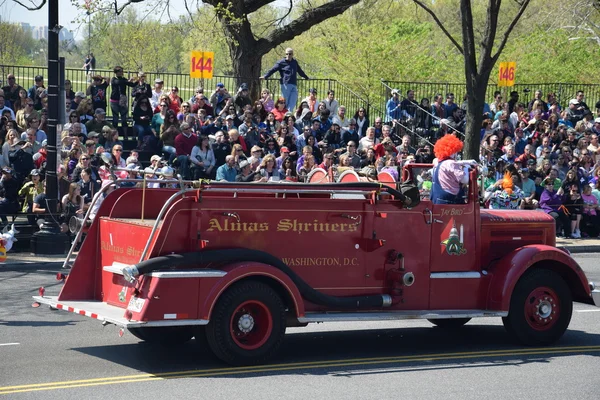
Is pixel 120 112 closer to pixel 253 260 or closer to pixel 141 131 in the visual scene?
pixel 141 131

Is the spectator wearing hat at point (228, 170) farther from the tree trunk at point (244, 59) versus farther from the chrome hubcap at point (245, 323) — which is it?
the chrome hubcap at point (245, 323)

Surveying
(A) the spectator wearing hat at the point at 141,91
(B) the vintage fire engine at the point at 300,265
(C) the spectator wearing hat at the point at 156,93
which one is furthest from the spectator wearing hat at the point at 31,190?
(B) the vintage fire engine at the point at 300,265

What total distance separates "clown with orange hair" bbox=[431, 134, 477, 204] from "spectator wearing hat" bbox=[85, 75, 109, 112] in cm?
1367

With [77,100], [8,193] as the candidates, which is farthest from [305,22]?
[8,193]

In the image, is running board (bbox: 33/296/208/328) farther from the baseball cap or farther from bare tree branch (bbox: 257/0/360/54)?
bare tree branch (bbox: 257/0/360/54)

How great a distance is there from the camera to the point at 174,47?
71562mm

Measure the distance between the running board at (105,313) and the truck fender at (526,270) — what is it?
3471 mm

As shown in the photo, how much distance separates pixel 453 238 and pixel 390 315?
1.27 metres

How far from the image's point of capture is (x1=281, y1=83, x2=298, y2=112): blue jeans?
1017 inches

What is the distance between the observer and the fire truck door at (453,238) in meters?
10.4

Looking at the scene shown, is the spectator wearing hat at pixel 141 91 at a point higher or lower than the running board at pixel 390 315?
higher

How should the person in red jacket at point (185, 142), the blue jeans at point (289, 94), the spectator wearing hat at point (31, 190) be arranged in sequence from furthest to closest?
the blue jeans at point (289, 94) → the person in red jacket at point (185, 142) → the spectator wearing hat at point (31, 190)

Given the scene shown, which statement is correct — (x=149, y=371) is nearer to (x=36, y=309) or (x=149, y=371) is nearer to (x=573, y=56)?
(x=36, y=309)

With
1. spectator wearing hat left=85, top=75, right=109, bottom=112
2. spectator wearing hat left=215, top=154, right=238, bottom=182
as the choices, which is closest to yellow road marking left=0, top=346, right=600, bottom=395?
spectator wearing hat left=215, top=154, right=238, bottom=182
